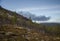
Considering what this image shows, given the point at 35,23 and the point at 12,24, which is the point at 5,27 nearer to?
the point at 12,24

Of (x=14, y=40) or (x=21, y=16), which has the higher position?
(x=21, y=16)

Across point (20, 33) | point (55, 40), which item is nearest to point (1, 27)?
point (20, 33)

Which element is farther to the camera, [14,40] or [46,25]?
[46,25]

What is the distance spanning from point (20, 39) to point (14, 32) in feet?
5.20

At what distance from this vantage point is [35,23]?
90.9 ft

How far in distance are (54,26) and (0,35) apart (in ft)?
28.5

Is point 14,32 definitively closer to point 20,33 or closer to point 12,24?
point 20,33

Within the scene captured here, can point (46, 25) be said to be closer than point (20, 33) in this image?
No

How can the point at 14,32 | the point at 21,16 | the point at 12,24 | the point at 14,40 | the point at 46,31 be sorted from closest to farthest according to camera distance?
the point at 14,40, the point at 14,32, the point at 12,24, the point at 46,31, the point at 21,16

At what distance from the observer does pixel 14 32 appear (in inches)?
768

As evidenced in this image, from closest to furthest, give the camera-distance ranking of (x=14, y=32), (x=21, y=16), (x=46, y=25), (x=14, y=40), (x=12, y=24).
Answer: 1. (x=14, y=40)
2. (x=14, y=32)
3. (x=12, y=24)
4. (x=46, y=25)
5. (x=21, y=16)

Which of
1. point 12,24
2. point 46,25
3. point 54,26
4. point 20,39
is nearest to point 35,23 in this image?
point 46,25

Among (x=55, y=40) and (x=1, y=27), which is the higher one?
(x=1, y=27)

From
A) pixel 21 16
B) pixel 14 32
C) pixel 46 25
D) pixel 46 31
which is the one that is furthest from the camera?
pixel 21 16
